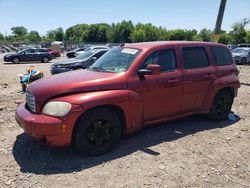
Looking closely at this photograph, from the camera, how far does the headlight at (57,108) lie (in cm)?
363

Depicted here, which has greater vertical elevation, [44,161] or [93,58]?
[93,58]

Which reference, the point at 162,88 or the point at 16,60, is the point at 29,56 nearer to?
the point at 16,60

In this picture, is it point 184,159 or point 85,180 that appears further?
point 184,159

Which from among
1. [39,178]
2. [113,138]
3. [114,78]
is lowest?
[39,178]

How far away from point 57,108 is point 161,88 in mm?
1871

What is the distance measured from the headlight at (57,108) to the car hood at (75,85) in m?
0.14

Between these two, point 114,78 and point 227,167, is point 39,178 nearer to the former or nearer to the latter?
point 114,78

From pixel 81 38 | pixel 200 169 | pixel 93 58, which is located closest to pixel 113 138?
pixel 200 169

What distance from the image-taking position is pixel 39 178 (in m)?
3.47

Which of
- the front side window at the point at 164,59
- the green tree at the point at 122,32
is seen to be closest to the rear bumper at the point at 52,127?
the front side window at the point at 164,59

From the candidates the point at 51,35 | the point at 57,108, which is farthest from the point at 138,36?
the point at 57,108

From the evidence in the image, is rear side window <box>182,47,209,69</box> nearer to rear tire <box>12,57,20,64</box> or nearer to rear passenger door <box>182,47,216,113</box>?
rear passenger door <box>182,47,216,113</box>

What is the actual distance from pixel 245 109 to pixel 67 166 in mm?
5226

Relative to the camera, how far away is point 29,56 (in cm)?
2630
